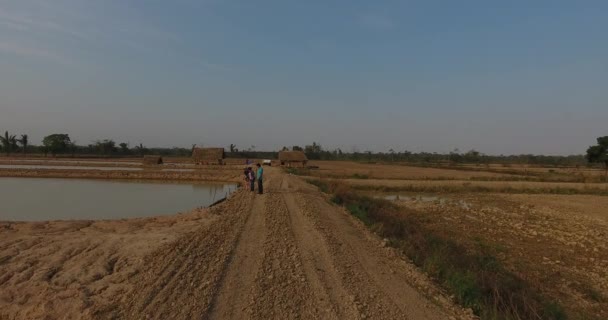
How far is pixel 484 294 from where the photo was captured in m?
6.51

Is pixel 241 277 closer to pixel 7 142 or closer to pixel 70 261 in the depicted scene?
pixel 70 261

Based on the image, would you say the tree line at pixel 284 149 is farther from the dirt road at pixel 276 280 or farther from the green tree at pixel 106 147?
the dirt road at pixel 276 280

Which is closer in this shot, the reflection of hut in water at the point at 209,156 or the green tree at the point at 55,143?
the reflection of hut in water at the point at 209,156

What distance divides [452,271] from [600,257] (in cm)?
691

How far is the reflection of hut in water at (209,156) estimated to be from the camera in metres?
61.7

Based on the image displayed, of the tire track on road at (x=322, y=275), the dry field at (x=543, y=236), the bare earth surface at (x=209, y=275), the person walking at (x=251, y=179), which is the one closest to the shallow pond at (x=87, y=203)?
the person walking at (x=251, y=179)

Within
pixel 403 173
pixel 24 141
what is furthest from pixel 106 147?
pixel 403 173

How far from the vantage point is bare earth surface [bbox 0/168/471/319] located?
5086 mm

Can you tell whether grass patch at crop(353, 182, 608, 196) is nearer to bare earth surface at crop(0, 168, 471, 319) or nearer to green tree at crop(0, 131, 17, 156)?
bare earth surface at crop(0, 168, 471, 319)

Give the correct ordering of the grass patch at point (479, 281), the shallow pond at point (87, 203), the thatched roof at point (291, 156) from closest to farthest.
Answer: the grass patch at point (479, 281)
the shallow pond at point (87, 203)
the thatched roof at point (291, 156)

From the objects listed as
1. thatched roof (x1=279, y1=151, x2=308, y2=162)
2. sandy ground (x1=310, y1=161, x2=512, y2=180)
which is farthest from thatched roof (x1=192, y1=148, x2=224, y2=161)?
sandy ground (x1=310, y1=161, x2=512, y2=180)

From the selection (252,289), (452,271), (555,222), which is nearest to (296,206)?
(452,271)

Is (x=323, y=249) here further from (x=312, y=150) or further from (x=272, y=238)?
(x=312, y=150)

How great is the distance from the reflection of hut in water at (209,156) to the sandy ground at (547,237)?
43190 mm
